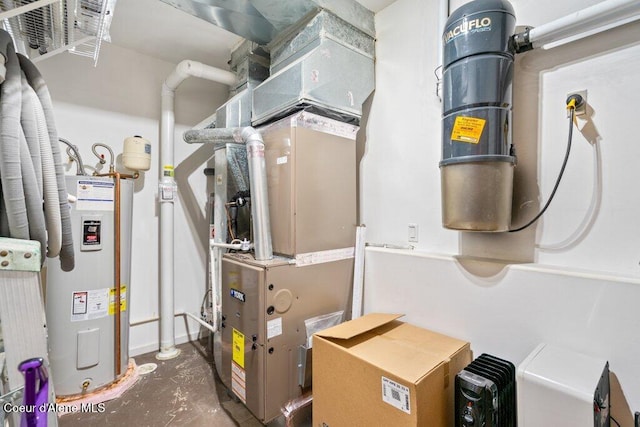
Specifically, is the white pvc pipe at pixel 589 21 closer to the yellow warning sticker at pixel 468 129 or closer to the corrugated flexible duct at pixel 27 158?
the yellow warning sticker at pixel 468 129

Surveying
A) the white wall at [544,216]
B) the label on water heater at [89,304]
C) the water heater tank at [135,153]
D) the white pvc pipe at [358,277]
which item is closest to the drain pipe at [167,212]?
the water heater tank at [135,153]

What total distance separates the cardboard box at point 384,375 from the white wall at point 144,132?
203 centimetres

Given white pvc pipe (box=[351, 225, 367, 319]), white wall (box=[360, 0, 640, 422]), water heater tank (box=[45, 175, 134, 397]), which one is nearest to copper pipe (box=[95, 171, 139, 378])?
water heater tank (box=[45, 175, 134, 397])

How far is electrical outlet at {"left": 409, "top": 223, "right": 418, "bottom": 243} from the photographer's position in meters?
1.89

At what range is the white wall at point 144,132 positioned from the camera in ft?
8.04

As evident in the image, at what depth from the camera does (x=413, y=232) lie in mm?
1902

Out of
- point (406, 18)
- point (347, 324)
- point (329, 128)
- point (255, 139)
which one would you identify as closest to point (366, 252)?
point (347, 324)

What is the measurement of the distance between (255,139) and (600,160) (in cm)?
176

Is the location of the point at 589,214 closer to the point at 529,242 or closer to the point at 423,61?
the point at 529,242

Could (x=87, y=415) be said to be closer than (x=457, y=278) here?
No

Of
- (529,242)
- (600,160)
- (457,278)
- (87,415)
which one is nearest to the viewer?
(600,160)

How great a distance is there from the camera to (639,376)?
3.51 feet

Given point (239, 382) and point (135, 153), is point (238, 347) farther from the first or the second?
point (135, 153)

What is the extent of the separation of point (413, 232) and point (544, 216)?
0.70 metres
